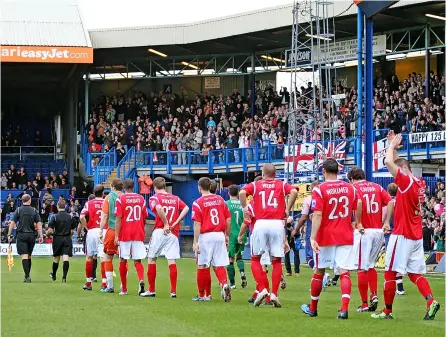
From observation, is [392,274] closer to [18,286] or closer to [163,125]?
[18,286]

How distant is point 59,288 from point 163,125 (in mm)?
29988

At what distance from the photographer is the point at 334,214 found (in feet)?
46.8

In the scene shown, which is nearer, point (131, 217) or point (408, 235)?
point (408, 235)

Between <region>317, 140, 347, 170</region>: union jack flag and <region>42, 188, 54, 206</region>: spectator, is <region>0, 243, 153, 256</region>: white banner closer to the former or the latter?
<region>42, 188, 54, 206</region>: spectator

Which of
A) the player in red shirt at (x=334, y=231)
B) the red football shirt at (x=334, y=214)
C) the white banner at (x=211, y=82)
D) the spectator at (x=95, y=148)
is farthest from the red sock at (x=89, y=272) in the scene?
the white banner at (x=211, y=82)

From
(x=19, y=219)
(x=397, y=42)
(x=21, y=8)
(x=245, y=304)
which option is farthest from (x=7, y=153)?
(x=245, y=304)

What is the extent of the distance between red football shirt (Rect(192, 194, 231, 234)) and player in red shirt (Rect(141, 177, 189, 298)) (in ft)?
3.15

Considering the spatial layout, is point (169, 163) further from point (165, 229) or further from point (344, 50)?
point (165, 229)

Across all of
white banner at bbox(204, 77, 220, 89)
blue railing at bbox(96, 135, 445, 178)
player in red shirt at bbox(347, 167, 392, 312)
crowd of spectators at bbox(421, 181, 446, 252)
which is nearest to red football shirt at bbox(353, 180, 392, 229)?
player in red shirt at bbox(347, 167, 392, 312)

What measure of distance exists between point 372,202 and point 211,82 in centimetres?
4103

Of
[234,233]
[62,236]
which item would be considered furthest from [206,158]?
[234,233]

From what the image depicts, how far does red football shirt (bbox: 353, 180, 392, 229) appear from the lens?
16.0 meters

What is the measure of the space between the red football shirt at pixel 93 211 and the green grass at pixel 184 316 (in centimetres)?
165

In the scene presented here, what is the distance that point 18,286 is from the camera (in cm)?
2178
